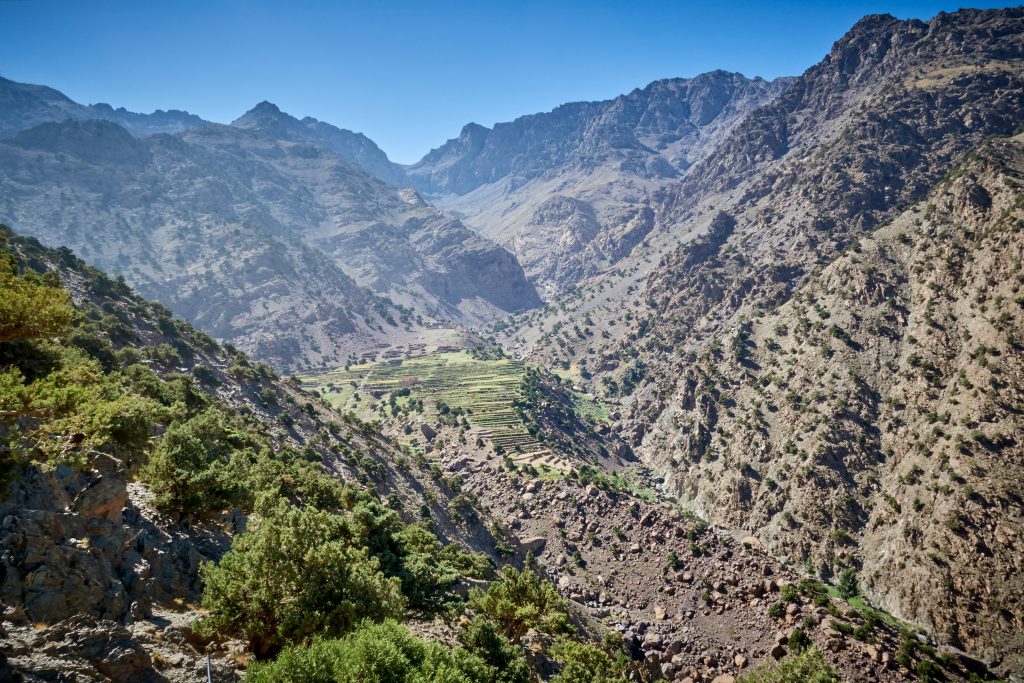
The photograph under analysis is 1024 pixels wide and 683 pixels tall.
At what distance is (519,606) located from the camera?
45.1 meters

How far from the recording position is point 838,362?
122 metres

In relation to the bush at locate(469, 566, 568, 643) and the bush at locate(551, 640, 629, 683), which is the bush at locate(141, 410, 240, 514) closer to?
the bush at locate(469, 566, 568, 643)

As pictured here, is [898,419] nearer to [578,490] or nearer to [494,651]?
[578,490]

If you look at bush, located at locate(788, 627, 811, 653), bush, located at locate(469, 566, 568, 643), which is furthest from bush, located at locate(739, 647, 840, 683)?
bush, located at locate(469, 566, 568, 643)

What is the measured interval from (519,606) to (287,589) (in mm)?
23857

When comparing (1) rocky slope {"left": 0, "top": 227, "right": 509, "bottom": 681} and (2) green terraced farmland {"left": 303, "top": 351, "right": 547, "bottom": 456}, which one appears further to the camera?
(2) green terraced farmland {"left": 303, "top": 351, "right": 547, "bottom": 456}

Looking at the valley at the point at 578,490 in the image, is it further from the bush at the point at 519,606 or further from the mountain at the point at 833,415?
the mountain at the point at 833,415

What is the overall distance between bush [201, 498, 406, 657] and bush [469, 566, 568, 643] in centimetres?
1512

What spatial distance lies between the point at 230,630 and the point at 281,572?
3.61 metres

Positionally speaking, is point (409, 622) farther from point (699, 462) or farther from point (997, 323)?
point (997, 323)

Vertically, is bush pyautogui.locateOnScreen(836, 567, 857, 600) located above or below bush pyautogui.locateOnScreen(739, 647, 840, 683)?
below

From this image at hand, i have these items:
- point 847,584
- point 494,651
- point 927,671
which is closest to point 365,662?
point 494,651

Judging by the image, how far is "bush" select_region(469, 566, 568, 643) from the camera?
43375 millimetres

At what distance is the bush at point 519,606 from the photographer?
43.4m
